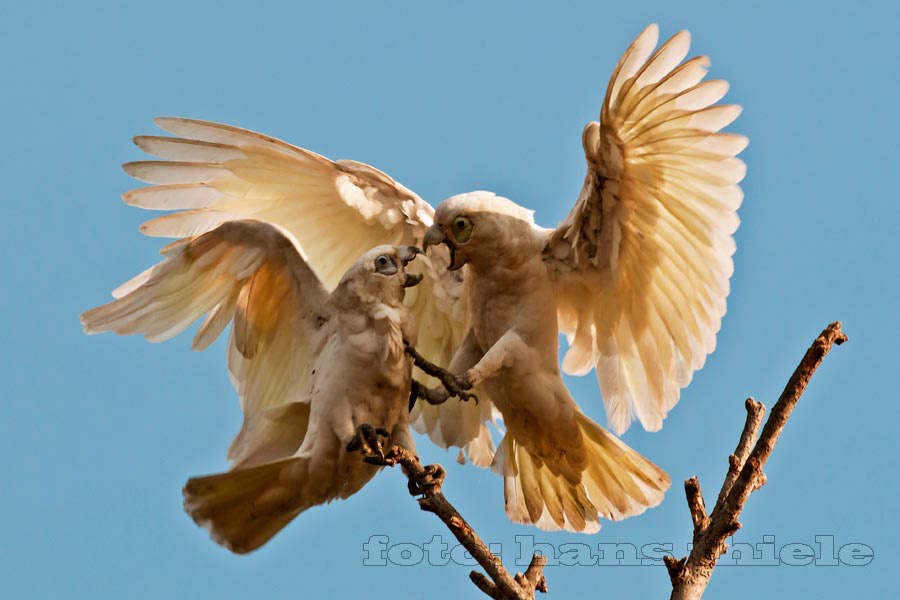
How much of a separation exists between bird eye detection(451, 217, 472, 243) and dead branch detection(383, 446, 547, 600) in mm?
1356

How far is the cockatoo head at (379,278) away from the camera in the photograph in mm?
6359

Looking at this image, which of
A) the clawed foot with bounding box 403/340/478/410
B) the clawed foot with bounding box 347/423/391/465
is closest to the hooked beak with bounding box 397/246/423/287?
the clawed foot with bounding box 403/340/478/410

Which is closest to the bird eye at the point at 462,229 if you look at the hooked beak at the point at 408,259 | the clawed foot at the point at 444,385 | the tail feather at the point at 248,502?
the hooked beak at the point at 408,259

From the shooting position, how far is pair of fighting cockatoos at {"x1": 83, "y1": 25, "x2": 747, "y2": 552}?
6352mm

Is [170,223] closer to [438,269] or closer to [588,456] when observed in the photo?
[438,269]

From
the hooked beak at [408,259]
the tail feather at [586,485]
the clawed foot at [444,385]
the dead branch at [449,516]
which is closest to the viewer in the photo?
the dead branch at [449,516]

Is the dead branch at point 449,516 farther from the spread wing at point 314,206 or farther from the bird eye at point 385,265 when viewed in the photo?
the spread wing at point 314,206

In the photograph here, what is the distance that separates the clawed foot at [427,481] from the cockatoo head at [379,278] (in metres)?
0.93

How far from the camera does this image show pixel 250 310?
697 cm

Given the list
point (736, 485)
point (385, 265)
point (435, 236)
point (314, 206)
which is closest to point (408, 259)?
point (385, 265)

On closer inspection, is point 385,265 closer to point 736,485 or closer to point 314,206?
point 314,206

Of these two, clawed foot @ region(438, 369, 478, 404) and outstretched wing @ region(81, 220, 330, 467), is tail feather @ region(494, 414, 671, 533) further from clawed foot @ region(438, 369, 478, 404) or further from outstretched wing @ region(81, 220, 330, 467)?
outstretched wing @ region(81, 220, 330, 467)

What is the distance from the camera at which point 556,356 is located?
7.27m

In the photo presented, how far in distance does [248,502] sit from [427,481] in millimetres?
967
